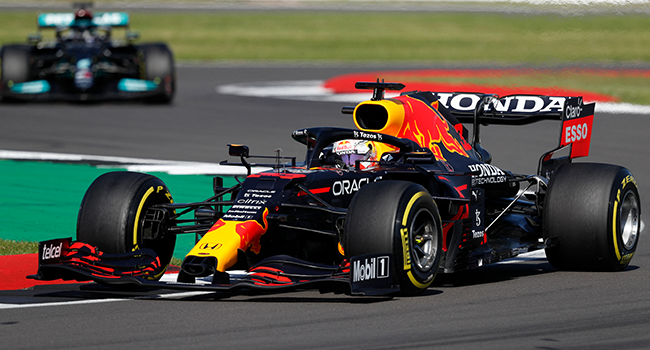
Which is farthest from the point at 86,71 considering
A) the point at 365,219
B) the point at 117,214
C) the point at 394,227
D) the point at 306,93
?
the point at 394,227

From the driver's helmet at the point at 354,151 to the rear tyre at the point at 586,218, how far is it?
5.03 feet

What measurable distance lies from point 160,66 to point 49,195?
35.4 ft

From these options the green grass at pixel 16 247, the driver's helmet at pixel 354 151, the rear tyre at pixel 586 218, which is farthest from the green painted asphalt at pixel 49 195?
the rear tyre at pixel 586 218

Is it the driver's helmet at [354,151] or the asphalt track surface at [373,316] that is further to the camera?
the driver's helmet at [354,151]

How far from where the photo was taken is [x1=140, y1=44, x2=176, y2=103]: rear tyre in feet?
78.4

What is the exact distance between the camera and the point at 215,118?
2217cm

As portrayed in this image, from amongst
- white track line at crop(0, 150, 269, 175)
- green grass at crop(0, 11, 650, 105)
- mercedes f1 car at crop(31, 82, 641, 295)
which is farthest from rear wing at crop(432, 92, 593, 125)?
green grass at crop(0, 11, 650, 105)

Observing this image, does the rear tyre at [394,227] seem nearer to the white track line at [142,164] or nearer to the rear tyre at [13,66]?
the white track line at [142,164]

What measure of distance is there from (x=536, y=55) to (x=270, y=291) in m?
17.2

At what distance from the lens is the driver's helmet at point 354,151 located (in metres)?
9.15

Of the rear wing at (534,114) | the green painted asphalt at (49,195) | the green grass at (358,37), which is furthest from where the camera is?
the green grass at (358,37)

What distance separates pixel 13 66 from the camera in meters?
23.5

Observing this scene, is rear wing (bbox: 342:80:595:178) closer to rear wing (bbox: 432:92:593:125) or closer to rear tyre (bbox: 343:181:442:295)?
rear wing (bbox: 432:92:593:125)

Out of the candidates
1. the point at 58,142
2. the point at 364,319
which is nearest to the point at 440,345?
the point at 364,319
